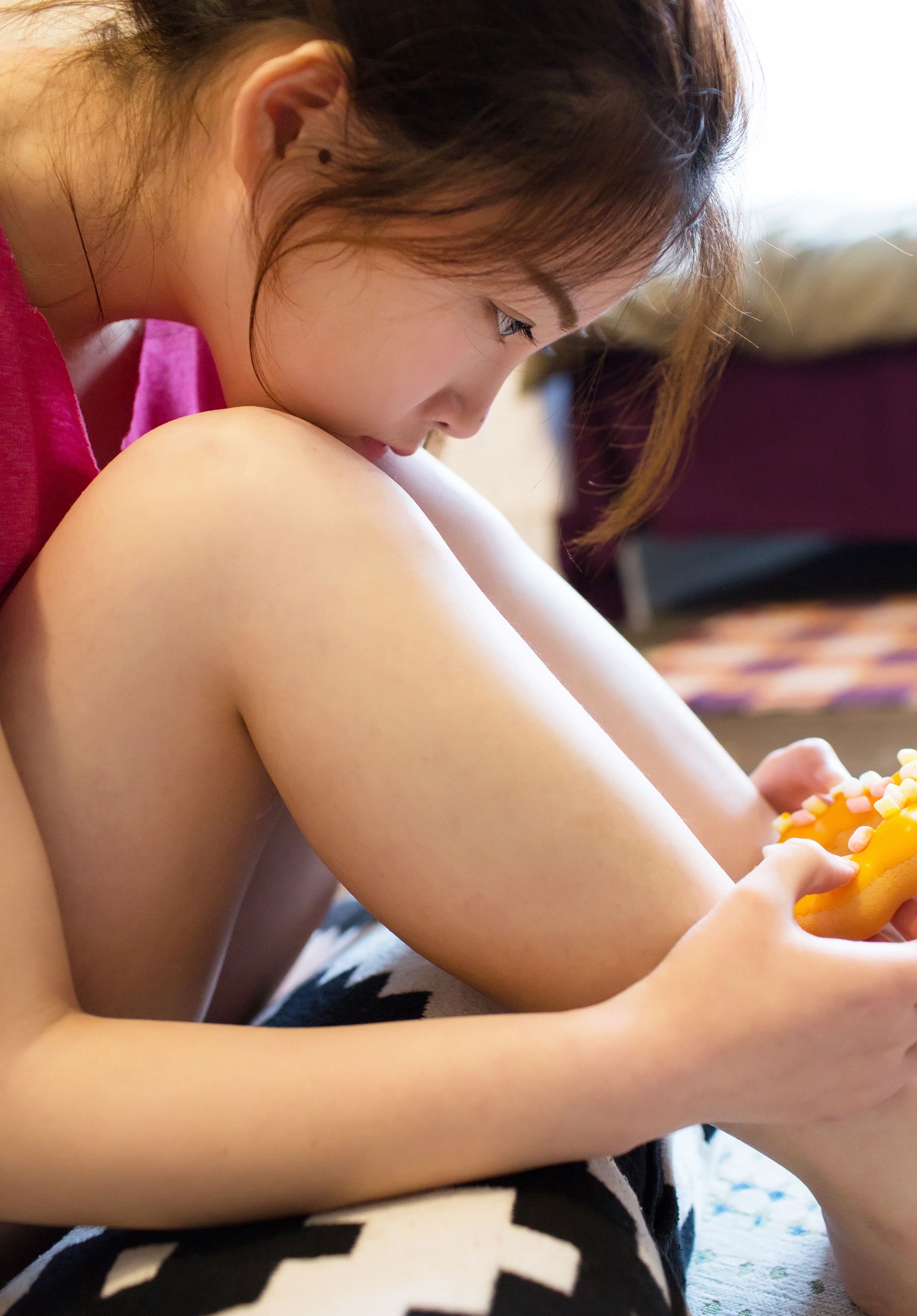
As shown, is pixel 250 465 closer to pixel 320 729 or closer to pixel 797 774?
pixel 320 729

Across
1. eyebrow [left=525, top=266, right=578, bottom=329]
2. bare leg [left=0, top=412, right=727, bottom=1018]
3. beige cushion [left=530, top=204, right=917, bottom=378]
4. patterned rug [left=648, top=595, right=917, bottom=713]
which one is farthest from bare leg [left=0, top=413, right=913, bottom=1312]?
beige cushion [left=530, top=204, right=917, bottom=378]

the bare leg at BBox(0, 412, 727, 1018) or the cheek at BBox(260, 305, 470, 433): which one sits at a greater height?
the cheek at BBox(260, 305, 470, 433)

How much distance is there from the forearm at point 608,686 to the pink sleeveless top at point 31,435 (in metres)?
0.15

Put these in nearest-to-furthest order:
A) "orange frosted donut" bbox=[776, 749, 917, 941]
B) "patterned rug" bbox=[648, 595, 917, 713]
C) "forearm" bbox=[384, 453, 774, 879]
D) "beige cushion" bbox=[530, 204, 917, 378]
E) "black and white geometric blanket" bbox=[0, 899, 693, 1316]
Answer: "black and white geometric blanket" bbox=[0, 899, 693, 1316]
"orange frosted donut" bbox=[776, 749, 917, 941]
"forearm" bbox=[384, 453, 774, 879]
"patterned rug" bbox=[648, 595, 917, 713]
"beige cushion" bbox=[530, 204, 917, 378]

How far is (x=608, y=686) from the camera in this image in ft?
2.07

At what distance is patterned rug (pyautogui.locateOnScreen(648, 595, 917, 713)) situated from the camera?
151 cm

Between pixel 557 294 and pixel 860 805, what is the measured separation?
259mm

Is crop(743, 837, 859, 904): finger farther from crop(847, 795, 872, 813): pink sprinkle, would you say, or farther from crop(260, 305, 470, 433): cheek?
crop(260, 305, 470, 433): cheek

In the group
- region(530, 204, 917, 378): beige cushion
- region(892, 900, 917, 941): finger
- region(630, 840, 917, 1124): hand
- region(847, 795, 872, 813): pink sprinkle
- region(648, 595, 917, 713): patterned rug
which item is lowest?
region(648, 595, 917, 713): patterned rug

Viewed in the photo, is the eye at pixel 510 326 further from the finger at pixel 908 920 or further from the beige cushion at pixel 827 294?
the beige cushion at pixel 827 294

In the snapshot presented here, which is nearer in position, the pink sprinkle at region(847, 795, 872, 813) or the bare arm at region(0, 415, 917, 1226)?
the bare arm at region(0, 415, 917, 1226)

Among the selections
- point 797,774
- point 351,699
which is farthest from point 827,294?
point 351,699

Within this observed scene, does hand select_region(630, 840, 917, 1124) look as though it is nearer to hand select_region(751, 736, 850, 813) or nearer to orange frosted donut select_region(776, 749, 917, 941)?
orange frosted donut select_region(776, 749, 917, 941)

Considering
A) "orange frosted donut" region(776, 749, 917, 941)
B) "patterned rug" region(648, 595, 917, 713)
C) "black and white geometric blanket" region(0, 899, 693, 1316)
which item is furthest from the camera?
"patterned rug" region(648, 595, 917, 713)
